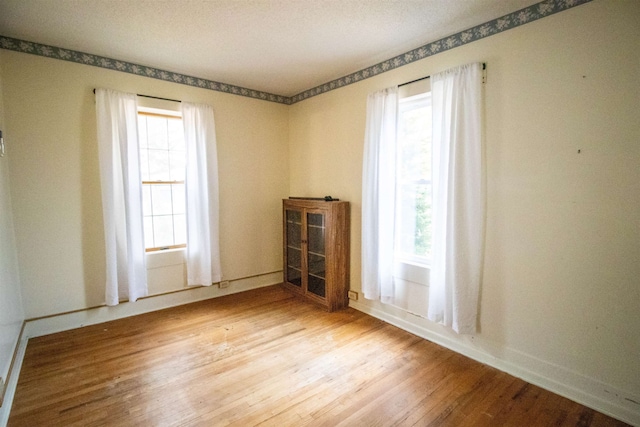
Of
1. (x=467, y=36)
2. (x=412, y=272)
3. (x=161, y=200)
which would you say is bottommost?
(x=412, y=272)

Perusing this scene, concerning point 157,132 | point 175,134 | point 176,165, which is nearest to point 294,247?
point 176,165

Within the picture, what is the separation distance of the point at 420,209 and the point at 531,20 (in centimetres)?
163

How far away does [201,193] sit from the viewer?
3.64m

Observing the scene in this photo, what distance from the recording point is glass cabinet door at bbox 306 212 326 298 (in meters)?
3.64

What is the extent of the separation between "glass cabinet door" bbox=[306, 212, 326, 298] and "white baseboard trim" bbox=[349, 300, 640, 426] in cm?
139

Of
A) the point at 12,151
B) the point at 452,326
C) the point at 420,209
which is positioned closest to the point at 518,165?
the point at 420,209

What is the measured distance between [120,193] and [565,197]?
12.7 feet

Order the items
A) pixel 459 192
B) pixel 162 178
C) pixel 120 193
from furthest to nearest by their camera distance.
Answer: pixel 162 178 → pixel 120 193 → pixel 459 192

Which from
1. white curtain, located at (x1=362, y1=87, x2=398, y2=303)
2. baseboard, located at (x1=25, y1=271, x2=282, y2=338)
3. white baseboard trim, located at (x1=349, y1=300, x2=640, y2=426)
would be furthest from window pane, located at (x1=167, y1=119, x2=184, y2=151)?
white baseboard trim, located at (x1=349, y1=300, x2=640, y2=426)

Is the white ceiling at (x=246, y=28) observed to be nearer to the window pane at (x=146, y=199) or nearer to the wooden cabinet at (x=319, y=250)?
the window pane at (x=146, y=199)

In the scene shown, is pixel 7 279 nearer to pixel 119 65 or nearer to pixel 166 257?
pixel 166 257

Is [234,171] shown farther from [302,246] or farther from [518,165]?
[518,165]

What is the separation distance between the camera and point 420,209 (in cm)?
296

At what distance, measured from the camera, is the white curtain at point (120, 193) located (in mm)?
3041
